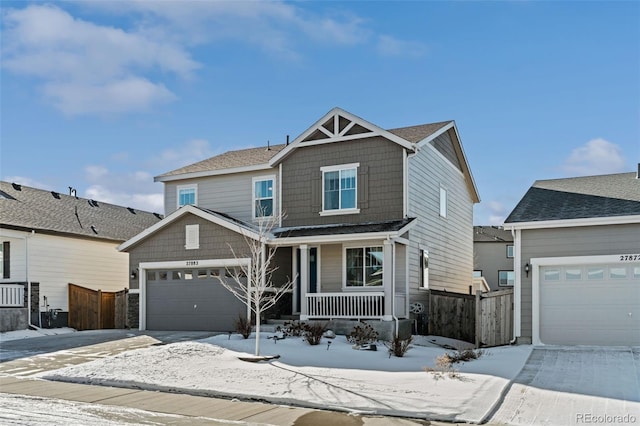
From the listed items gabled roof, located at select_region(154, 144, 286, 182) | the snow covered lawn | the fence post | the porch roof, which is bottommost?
the snow covered lawn

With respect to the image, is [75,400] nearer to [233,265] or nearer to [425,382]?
[425,382]

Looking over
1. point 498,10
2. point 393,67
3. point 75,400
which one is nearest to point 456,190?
point 393,67

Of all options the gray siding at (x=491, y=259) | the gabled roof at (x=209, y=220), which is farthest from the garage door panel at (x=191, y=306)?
the gray siding at (x=491, y=259)

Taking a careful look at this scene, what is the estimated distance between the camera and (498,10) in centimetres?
1483

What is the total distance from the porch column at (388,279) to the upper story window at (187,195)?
885 centimetres

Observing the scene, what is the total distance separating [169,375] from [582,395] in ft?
26.1

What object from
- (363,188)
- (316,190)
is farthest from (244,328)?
(363,188)

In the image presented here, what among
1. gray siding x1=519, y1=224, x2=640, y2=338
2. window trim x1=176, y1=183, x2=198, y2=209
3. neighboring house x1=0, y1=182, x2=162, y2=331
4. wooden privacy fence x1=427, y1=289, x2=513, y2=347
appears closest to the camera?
gray siding x1=519, y1=224, x2=640, y2=338

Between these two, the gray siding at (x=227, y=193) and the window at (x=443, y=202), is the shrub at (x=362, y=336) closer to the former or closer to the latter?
the gray siding at (x=227, y=193)

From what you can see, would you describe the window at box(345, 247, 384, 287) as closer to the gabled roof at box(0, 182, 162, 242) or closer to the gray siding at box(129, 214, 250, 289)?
the gray siding at box(129, 214, 250, 289)

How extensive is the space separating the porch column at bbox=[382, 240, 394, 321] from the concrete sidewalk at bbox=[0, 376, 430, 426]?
8066 mm

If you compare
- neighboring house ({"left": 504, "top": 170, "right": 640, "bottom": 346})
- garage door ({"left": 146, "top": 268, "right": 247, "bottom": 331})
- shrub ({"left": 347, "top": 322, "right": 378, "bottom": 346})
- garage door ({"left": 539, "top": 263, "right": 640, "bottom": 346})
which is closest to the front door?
garage door ({"left": 146, "top": 268, "right": 247, "bottom": 331})

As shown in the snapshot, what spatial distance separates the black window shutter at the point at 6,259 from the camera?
74.7 feet

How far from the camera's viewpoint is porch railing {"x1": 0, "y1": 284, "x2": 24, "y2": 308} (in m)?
21.6
